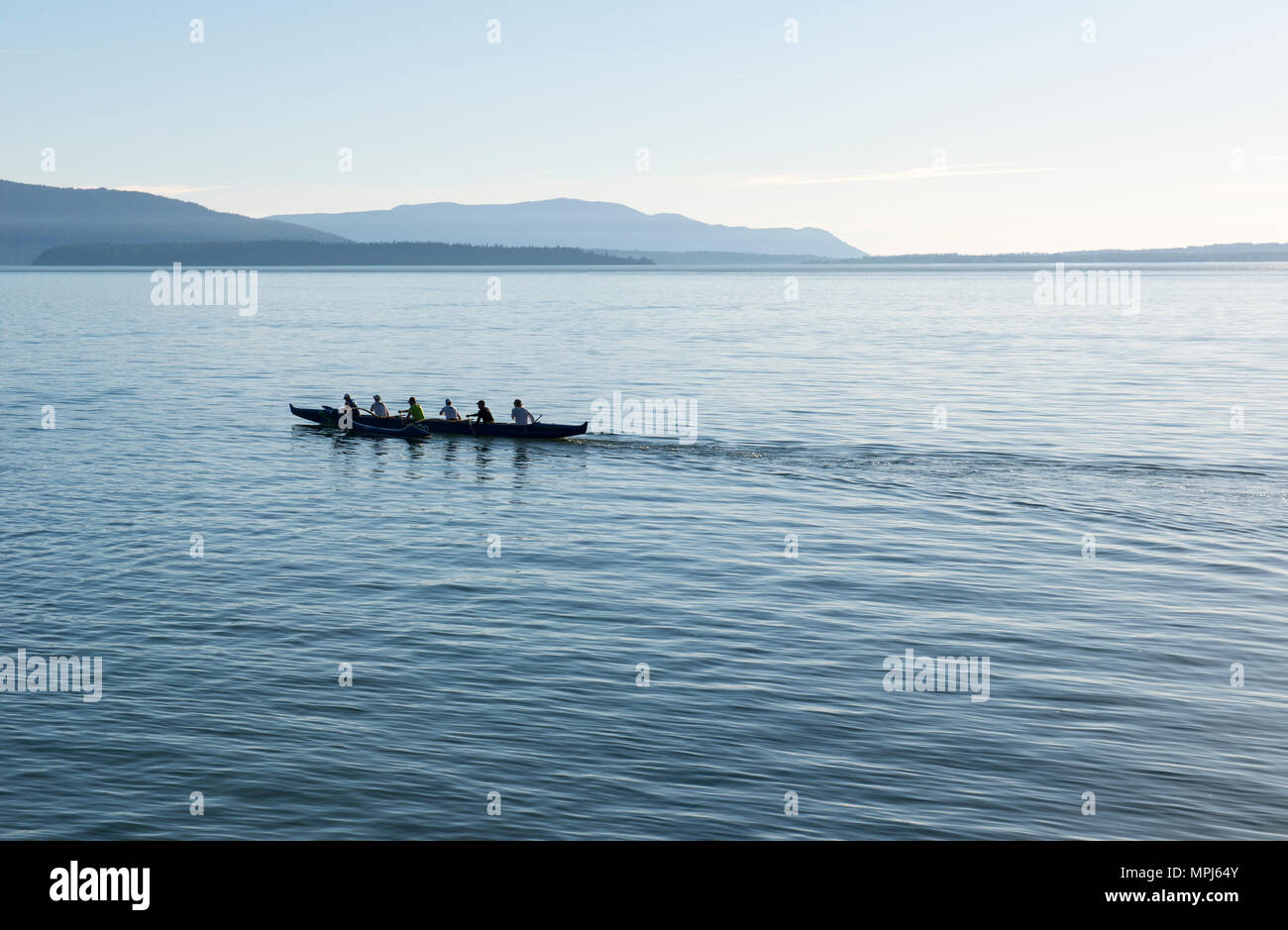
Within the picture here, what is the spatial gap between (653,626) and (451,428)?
33.3m

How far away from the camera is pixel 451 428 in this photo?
61.2m

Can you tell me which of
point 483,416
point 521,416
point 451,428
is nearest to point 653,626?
point 521,416

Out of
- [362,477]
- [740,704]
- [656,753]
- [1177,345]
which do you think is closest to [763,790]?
[656,753]

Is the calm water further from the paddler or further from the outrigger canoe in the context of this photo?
the paddler

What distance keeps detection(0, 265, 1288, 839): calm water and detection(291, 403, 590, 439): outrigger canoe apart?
45.2 inches

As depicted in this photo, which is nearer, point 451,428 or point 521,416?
point 521,416

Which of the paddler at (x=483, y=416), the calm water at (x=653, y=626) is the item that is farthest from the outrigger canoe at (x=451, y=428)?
the calm water at (x=653, y=626)

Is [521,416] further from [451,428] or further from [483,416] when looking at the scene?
[451,428]

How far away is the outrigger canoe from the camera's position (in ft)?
194

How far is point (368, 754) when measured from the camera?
2203cm

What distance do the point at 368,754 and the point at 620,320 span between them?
6452 inches

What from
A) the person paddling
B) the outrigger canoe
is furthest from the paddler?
the person paddling
